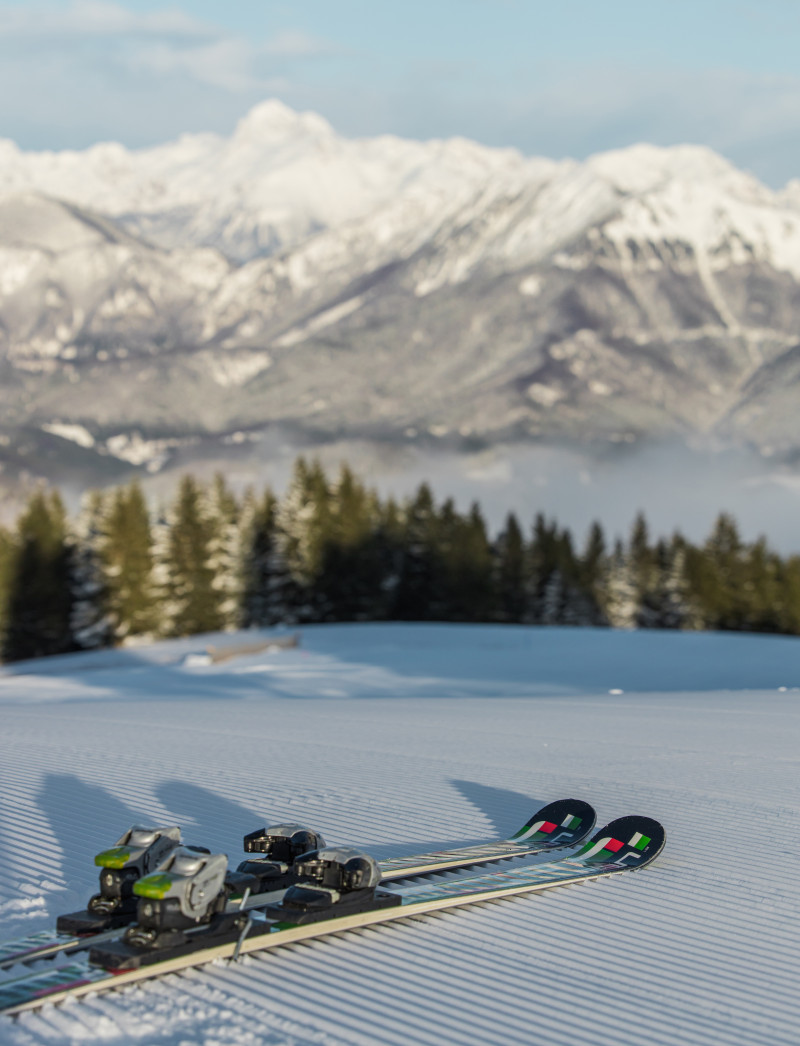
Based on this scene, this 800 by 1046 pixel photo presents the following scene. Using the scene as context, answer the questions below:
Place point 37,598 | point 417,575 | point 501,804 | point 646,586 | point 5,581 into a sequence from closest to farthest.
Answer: point 501,804
point 37,598
point 5,581
point 417,575
point 646,586

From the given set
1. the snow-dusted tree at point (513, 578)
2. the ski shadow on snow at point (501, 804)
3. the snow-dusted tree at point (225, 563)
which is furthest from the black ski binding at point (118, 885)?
the snow-dusted tree at point (513, 578)

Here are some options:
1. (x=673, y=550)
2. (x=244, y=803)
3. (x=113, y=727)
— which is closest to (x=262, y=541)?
(x=673, y=550)

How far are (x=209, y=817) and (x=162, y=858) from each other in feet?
9.06

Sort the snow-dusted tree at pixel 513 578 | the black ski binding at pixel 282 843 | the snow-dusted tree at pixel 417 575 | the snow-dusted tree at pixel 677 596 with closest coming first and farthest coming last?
the black ski binding at pixel 282 843 → the snow-dusted tree at pixel 417 575 → the snow-dusted tree at pixel 677 596 → the snow-dusted tree at pixel 513 578

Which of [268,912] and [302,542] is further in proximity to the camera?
[302,542]

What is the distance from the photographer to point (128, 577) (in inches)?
2016

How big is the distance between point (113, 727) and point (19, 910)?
792 cm

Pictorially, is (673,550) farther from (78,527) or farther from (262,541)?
(78,527)

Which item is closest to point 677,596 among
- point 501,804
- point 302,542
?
point 302,542

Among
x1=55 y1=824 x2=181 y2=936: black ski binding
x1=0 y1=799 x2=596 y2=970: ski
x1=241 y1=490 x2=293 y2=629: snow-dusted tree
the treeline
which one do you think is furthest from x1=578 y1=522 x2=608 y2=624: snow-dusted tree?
x1=55 y1=824 x2=181 y2=936: black ski binding

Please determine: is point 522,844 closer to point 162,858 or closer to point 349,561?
point 162,858

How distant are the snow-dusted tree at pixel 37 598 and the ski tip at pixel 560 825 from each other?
4806cm

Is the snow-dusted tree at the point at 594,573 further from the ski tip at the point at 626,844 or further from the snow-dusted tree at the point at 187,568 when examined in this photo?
the ski tip at the point at 626,844

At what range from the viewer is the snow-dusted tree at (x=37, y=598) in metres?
52.6
